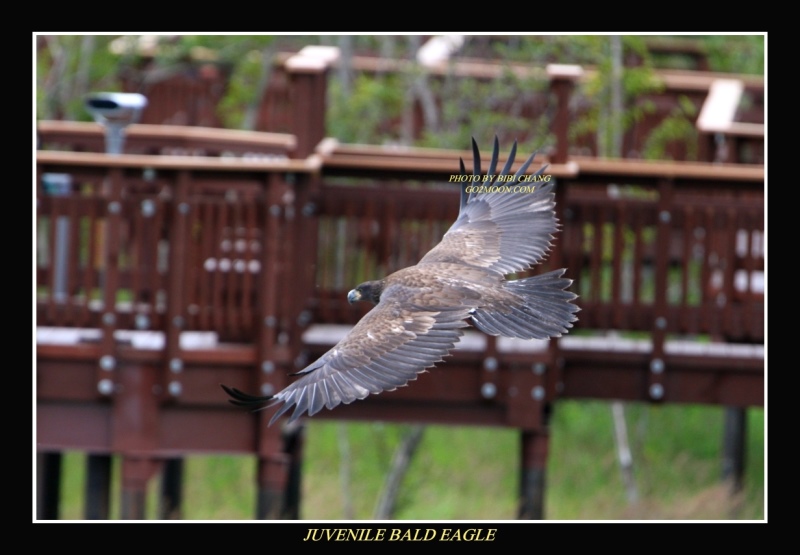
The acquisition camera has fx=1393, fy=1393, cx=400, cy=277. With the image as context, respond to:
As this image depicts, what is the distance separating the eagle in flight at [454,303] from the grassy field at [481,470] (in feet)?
11.7

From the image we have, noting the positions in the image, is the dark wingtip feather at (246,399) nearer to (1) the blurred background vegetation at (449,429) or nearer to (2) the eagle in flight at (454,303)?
(2) the eagle in flight at (454,303)

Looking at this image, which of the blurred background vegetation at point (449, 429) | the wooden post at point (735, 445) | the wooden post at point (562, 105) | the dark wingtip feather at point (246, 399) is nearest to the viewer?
the dark wingtip feather at point (246, 399)

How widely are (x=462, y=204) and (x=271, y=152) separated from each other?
2.62m

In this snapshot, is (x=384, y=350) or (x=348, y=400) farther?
(x=384, y=350)

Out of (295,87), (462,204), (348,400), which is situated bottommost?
(348,400)

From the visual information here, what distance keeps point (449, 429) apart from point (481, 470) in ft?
2.02

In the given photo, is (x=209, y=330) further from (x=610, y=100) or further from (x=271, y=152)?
(x=610, y=100)

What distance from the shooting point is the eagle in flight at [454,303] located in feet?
16.2

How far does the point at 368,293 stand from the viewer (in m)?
5.84

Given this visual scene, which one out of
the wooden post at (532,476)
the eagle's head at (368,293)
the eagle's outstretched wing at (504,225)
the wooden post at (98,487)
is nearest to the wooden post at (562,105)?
the eagle's outstretched wing at (504,225)

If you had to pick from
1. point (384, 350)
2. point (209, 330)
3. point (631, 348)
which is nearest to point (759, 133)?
point (631, 348)

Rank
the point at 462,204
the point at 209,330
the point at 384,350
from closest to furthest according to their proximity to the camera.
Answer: the point at 384,350 → the point at 462,204 → the point at 209,330

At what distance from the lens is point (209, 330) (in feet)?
24.0

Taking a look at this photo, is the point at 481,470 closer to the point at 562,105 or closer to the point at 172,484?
the point at 172,484
